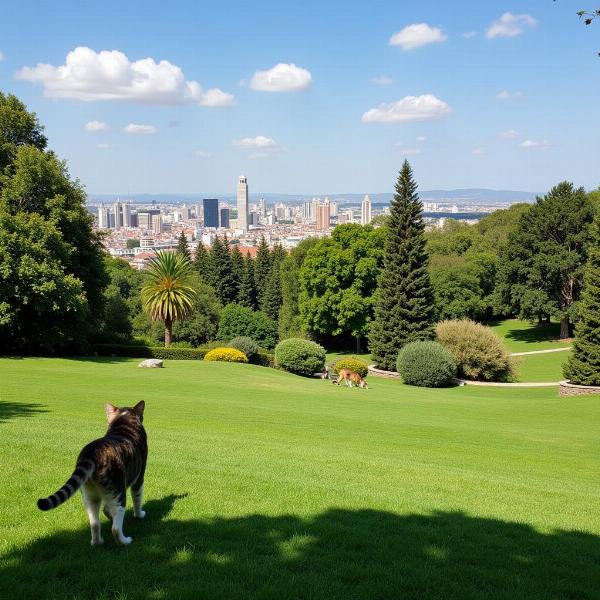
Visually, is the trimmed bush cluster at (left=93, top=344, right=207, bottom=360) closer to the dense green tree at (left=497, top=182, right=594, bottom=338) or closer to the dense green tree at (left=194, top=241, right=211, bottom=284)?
the dense green tree at (left=497, top=182, right=594, bottom=338)

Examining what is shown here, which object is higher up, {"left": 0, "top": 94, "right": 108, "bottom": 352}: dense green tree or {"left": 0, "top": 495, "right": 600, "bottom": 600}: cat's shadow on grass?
{"left": 0, "top": 94, "right": 108, "bottom": 352}: dense green tree

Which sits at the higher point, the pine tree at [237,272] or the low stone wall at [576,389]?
the pine tree at [237,272]

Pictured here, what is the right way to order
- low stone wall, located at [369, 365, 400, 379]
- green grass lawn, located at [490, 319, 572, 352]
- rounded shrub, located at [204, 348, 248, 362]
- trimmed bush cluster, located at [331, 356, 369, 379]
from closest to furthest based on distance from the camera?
1. trimmed bush cluster, located at [331, 356, 369, 379]
2. rounded shrub, located at [204, 348, 248, 362]
3. low stone wall, located at [369, 365, 400, 379]
4. green grass lawn, located at [490, 319, 572, 352]

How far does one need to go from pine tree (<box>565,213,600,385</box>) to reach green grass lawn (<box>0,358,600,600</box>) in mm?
14089

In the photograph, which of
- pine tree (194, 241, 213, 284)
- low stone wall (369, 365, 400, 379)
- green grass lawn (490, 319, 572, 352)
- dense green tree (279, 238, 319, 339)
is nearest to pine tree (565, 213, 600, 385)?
low stone wall (369, 365, 400, 379)

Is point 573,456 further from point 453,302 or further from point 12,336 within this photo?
point 453,302

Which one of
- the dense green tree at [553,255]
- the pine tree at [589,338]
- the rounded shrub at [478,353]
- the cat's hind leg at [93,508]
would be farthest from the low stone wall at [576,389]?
the cat's hind leg at [93,508]

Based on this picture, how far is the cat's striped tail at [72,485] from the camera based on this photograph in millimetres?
4145

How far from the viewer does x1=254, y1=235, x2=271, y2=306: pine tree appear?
8306 cm

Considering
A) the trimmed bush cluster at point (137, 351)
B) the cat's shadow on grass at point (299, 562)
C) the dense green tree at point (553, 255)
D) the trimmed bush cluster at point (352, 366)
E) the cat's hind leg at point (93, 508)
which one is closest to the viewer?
the cat's shadow on grass at point (299, 562)

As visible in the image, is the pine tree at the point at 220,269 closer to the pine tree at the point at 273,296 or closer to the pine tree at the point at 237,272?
the pine tree at the point at 237,272

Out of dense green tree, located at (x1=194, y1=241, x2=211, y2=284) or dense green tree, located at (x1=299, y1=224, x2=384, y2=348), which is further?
dense green tree, located at (x1=194, y1=241, x2=211, y2=284)

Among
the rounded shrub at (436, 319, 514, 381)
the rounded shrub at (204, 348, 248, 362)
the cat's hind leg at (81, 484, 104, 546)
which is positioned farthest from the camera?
the rounded shrub at (204, 348, 248, 362)

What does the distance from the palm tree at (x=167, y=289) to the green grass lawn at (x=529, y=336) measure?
28.7 metres
